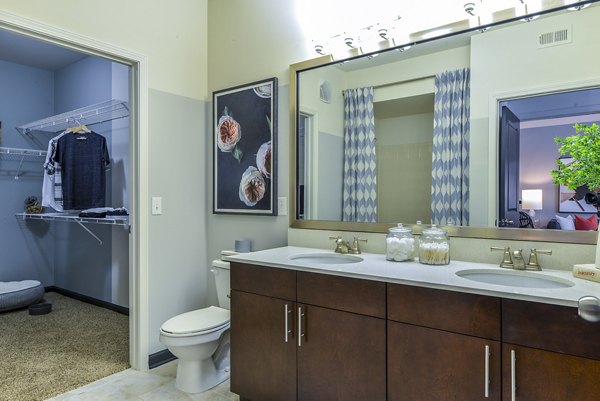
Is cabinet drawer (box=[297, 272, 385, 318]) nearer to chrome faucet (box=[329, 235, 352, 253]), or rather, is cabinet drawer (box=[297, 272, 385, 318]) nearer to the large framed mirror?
chrome faucet (box=[329, 235, 352, 253])

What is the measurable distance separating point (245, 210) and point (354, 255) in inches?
37.3

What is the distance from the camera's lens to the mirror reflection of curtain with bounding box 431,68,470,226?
1.86 metres

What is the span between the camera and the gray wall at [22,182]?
416 cm

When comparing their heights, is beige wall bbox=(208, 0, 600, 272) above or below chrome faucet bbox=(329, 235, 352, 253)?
above

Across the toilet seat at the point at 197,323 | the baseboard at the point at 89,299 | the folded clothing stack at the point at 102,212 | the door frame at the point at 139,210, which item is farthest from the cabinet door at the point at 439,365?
the baseboard at the point at 89,299

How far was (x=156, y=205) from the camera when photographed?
2.56 metres

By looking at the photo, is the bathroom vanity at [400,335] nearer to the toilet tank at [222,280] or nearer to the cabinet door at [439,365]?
the cabinet door at [439,365]

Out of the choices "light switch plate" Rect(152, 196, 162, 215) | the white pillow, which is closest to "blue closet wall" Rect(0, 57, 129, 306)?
"light switch plate" Rect(152, 196, 162, 215)

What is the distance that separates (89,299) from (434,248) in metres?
3.76

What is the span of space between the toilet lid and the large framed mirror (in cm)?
74

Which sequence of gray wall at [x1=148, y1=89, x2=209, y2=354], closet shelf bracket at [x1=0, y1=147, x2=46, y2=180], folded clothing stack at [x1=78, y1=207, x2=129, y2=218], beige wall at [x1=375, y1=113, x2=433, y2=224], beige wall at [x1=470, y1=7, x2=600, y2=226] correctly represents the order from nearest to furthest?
beige wall at [x1=470, y1=7, x2=600, y2=226] → beige wall at [x1=375, y1=113, x2=433, y2=224] → gray wall at [x1=148, y1=89, x2=209, y2=354] → folded clothing stack at [x1=78, y1=207, x2=129, y2=218] → closet shelf bracket at [x1=0, y1=147, x2=46, y2=180]

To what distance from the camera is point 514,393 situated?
1.24 m

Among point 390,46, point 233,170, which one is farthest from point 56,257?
point 390,46

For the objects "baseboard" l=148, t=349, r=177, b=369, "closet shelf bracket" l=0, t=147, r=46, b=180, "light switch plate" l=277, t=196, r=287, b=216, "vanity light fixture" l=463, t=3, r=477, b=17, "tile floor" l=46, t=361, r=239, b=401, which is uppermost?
"vanity light fixture" l=463, t=3, r=477, b=17
